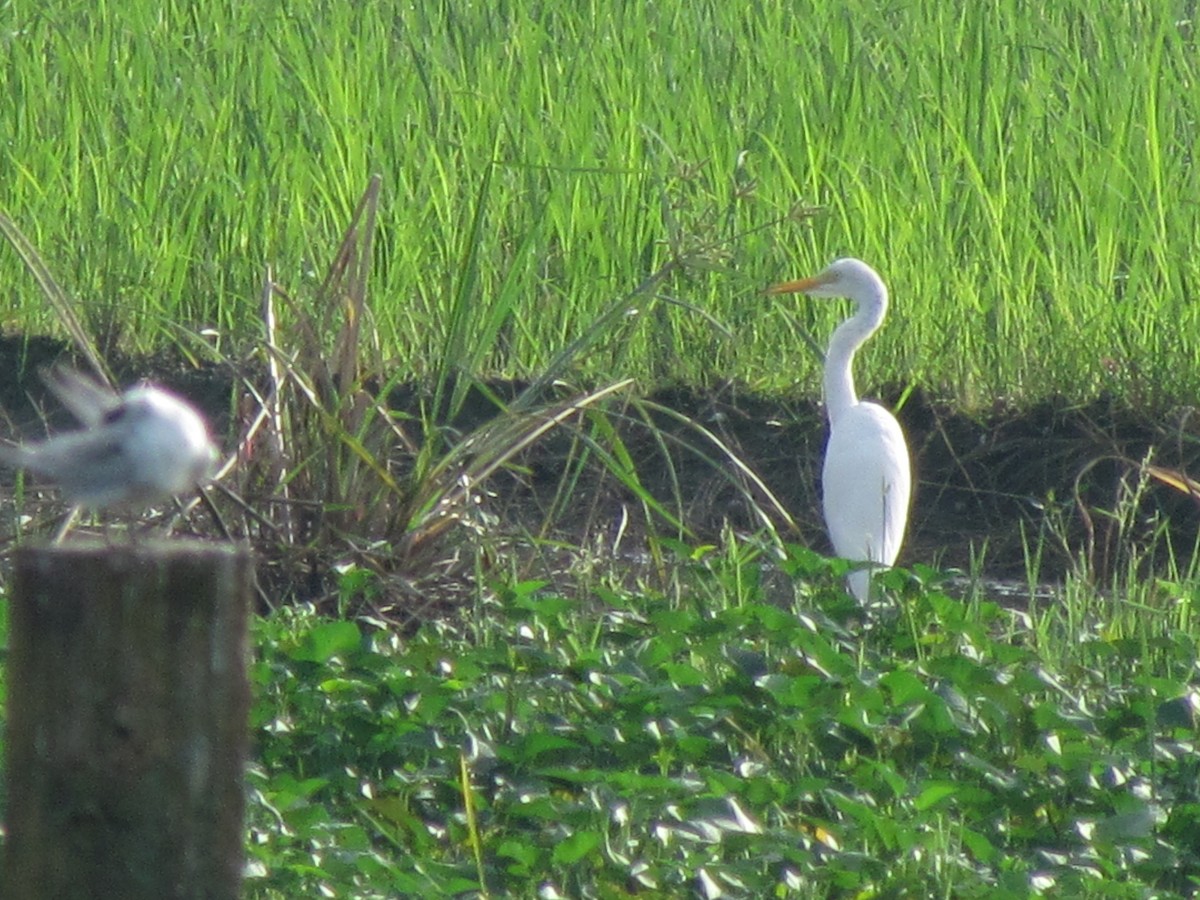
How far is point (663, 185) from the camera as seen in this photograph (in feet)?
17.1

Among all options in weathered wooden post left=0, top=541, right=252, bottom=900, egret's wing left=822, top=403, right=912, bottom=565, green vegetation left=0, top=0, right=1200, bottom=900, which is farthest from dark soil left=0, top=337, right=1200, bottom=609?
weathered wooden post left=0, top=541, right=252, bottom=900

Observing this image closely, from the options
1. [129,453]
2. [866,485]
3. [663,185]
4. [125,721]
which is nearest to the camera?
[125,721]

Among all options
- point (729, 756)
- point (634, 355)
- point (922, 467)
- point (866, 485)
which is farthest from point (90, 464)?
point (922, 467)

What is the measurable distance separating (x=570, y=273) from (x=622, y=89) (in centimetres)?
91

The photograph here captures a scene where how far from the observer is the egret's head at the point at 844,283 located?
16.5ft

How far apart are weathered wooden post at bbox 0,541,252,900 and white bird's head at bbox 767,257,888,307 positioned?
3.57m

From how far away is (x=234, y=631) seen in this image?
159 cm

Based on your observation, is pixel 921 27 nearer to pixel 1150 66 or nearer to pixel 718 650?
pixel 1150 66

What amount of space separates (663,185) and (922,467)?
1.07 metres

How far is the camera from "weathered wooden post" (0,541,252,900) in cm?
155

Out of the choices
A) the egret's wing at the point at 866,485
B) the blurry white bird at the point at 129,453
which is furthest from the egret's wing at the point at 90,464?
the egret's wing at the point at 866,485

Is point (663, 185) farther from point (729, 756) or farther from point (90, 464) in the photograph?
point (90, 464)

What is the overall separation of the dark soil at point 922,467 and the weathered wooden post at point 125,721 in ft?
11.0

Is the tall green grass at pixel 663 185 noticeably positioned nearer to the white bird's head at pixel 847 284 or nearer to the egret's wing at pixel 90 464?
the white bird's head at pixel 847 284
